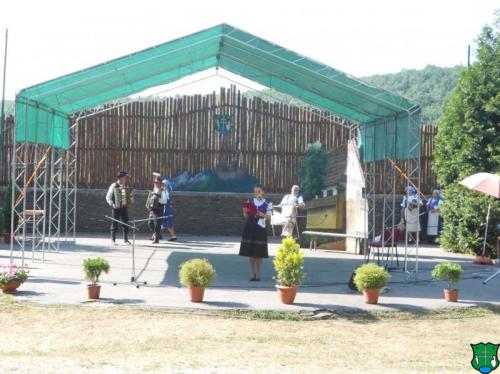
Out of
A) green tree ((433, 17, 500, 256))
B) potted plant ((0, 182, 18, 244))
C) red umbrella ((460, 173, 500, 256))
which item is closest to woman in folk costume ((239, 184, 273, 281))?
red umbrella ((460, 173, 500, 256))

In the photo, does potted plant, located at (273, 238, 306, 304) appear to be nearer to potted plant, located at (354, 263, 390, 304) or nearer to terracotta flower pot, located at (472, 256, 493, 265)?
potted plant, located at (354, 263, 390, 304)

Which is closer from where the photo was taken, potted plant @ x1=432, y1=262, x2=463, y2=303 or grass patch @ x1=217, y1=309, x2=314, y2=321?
grass patch @ x1=217, y1=309, x2=314, y2=321

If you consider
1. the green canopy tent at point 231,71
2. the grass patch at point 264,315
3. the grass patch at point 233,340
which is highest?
the green canopy tent at point 231,71

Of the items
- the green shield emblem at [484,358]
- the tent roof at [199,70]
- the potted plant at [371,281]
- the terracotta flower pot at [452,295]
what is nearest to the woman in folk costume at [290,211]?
the tent roof at [199,70]

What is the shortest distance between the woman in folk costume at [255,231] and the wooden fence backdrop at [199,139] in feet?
38.5

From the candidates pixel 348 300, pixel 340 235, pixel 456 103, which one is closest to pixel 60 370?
pixel 348 300

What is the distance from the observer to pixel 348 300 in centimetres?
1314

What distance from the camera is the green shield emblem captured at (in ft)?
26.7

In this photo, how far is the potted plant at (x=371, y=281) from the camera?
12711mm

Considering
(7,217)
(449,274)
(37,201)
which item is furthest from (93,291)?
(37,201)

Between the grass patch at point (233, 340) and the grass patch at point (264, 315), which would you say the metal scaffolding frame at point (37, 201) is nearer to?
the grass patch at point (233, 340)

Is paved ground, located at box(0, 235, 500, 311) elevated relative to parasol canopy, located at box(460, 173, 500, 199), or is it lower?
lower

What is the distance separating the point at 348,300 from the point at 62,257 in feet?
25.4

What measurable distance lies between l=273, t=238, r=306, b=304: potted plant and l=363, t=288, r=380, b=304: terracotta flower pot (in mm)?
1041
